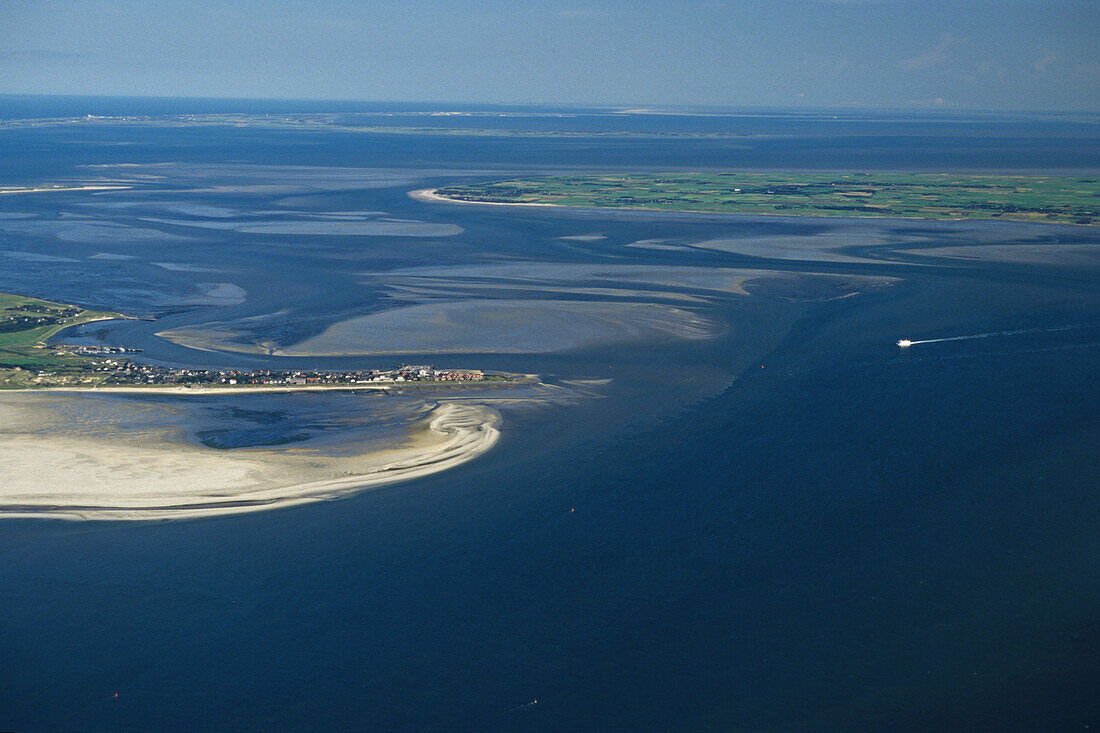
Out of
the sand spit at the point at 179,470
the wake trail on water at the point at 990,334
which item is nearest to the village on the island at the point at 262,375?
the sand spit at the point at 179,470

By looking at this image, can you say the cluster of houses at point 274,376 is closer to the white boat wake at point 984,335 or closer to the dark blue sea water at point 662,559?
the dark blue sea water at point 662,559

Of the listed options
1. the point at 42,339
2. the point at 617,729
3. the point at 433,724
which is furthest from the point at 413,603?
the point at 42,339

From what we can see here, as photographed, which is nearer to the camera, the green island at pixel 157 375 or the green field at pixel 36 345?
the green island at pixel 157 375

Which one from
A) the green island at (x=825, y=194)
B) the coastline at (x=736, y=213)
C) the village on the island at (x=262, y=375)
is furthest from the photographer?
the green island at (x=825, y=194)

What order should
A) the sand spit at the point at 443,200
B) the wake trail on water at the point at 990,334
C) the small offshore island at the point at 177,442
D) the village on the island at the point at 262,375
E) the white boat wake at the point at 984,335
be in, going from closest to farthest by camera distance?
the small offshore island at the point at 177,442
the village on the island at the point at 262,375
the white boat wake at the point at 984,335
the wake trail on water at the point at 990,334
the sand spit at the point at 443,200

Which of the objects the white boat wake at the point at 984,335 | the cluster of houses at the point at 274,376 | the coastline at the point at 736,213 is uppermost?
the coastline at the point at 736,213

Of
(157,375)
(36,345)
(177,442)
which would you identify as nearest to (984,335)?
(177,442)
